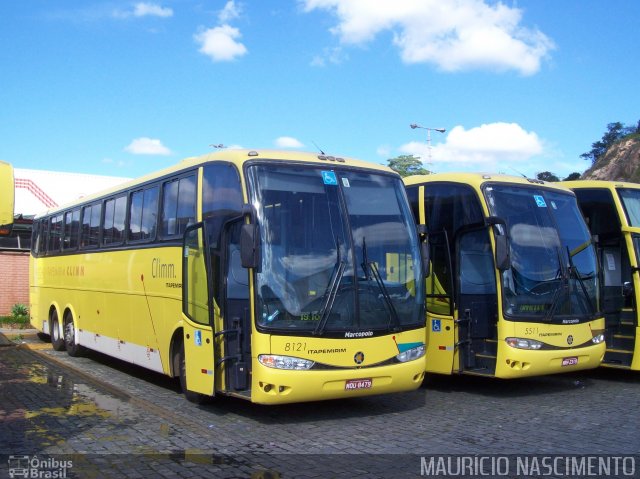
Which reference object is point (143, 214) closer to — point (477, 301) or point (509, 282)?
point (477, 301)

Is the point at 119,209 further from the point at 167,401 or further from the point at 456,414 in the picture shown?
the point at 456,414

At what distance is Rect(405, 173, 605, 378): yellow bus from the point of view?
1005 centimetres

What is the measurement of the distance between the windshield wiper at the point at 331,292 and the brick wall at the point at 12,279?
17.7 m

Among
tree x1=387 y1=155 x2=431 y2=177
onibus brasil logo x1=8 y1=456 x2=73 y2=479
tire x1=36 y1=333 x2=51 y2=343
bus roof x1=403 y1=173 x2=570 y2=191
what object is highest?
tree x1=387 y1=155 x2=431 y2=177

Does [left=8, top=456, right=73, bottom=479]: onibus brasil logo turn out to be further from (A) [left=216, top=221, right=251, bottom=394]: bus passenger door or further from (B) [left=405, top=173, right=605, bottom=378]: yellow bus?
(B) [left=405, top=173, right=605, bottom=378]: yellow bus

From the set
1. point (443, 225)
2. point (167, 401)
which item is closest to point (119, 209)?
point (167, 401)

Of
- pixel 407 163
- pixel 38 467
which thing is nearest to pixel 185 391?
pixel 38 467

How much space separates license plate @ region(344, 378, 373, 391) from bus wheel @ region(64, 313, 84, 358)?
8686mm

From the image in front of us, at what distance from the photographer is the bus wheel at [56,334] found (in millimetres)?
15992

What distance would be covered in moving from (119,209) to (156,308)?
9.11 feet

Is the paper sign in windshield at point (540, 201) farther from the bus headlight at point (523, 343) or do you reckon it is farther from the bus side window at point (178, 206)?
the bus side window at point (178, 206)

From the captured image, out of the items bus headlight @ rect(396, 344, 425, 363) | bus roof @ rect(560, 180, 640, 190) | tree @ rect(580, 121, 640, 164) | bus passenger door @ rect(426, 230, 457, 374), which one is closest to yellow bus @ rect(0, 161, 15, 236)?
bus headlight @ rect(396, 344, 425, 363)

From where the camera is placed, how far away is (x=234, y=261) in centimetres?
859

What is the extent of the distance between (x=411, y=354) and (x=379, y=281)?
1077 mm
